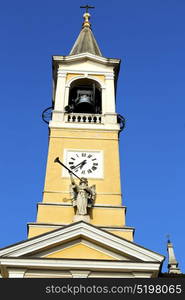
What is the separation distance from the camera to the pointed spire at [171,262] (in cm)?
2056

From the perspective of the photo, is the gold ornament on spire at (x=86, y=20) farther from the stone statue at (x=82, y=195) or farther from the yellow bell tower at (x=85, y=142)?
the stone statue at (x=82, y=195)

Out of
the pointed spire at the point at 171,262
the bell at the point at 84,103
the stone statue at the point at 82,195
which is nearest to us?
the stone statue at the point at 82,195

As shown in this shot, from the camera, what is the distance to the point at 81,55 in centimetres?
2766

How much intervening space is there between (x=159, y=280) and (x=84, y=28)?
2443 centimetres

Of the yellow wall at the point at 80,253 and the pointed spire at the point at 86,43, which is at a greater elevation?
the pointed spire at the point at 86,43

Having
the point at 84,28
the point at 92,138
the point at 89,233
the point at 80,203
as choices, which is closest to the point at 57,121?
the point at 92,138

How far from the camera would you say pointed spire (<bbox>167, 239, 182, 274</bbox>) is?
2056 centimetres

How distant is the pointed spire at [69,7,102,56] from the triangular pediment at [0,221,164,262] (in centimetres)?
1405

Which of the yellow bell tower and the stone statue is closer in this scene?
the stone statue

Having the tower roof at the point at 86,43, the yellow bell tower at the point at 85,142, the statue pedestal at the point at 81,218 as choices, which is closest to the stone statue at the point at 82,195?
the statue pedestal at the point at 81,218

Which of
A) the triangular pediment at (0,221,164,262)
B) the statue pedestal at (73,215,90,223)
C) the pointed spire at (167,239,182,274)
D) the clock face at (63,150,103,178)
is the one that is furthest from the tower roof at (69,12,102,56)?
the triangular pediment at (0,221,164,262)

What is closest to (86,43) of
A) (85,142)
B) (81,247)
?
(85,142)

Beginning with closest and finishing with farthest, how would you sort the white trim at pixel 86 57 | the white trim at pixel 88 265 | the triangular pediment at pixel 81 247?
the white trim at pixel 88 265 → the triangular pediment at pixel 81 247 → the white trim at pixel 86 57

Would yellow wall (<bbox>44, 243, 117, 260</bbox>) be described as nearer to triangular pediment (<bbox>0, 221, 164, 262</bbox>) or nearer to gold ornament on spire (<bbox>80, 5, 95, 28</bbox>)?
triangular pediment (<bbox>0, 221, 164, 262</bbox>)
